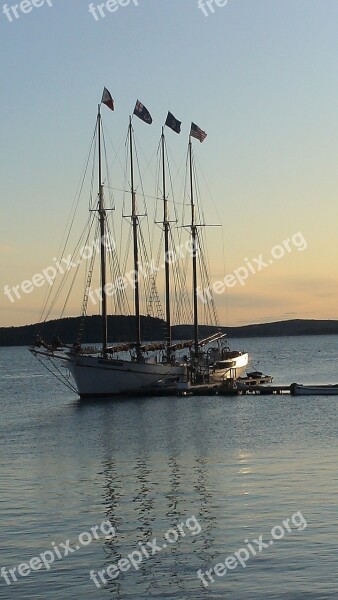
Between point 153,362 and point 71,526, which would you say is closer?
point 71,526

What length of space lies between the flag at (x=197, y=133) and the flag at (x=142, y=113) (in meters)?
9.00

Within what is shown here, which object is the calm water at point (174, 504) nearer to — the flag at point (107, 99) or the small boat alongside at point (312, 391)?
the small boat alongside at point (312, 391)

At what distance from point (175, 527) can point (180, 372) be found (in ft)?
217

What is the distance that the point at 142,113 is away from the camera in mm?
91562

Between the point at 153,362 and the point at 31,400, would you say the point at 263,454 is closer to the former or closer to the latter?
the point at 153,362

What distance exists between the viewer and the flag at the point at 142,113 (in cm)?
9114

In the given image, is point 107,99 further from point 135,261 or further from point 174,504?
point 174,504

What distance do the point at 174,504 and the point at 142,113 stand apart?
197 feet

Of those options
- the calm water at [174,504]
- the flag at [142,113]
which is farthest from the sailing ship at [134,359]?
the calm water at [174,504]

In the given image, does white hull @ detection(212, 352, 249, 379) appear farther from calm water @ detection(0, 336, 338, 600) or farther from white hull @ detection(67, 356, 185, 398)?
calm water @ detection(0, 336, 338, 600)

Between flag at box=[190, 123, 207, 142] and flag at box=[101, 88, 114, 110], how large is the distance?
14.6 meters

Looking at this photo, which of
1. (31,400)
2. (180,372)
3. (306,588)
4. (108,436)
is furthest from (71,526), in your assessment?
(31,400)

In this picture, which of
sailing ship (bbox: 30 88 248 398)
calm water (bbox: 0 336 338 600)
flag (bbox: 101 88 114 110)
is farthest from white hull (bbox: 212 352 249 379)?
calm water (bbox: 0 336 338 600)

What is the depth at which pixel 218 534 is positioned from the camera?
31094mm
